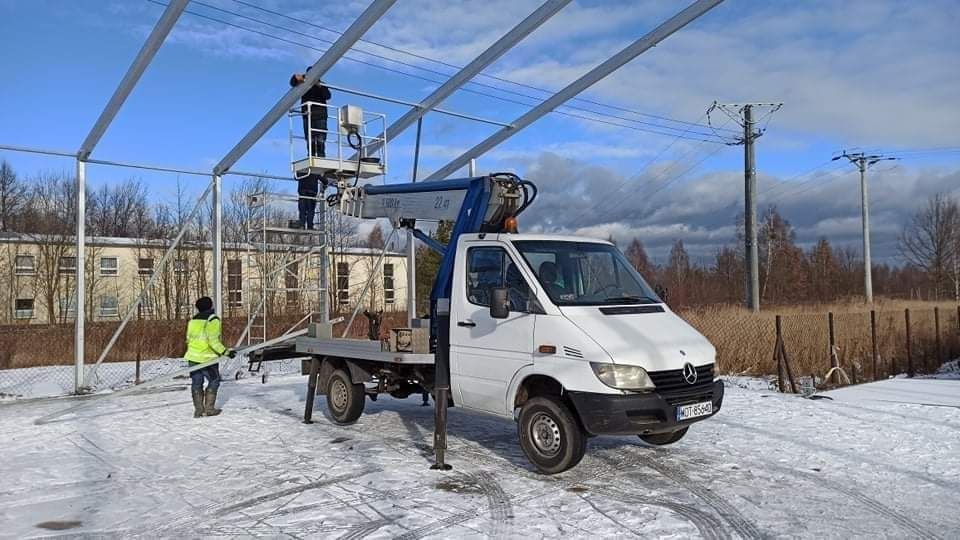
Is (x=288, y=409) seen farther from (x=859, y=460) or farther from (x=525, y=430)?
(x=859, y=460)

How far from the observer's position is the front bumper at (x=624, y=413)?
6543 millimetres

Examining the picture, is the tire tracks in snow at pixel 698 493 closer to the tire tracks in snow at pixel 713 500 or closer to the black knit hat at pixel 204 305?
the tire tracks in snow at pixel 713 500

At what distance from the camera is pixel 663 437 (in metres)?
8.27

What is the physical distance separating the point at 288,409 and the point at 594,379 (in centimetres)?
711

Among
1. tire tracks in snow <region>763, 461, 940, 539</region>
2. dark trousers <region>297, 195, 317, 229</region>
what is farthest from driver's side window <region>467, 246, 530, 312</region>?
dark trousers <region>297, 195, 317, 229</region>

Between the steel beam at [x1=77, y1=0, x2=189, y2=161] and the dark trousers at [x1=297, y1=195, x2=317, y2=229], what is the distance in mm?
3376

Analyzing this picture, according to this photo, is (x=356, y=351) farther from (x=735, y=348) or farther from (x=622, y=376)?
(x=735, y=348)

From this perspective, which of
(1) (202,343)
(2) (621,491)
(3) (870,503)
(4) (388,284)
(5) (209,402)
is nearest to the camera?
(3) (870,503)

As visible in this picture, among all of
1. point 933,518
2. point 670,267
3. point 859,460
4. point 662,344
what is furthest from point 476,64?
point 670,267

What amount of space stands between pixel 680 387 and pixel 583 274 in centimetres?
172

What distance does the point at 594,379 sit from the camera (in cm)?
663

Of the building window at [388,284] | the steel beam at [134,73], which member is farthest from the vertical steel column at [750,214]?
the steel beam at [134,73]

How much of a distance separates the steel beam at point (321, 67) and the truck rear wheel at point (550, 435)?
5.24m

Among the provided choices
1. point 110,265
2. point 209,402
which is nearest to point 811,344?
point 209,402
